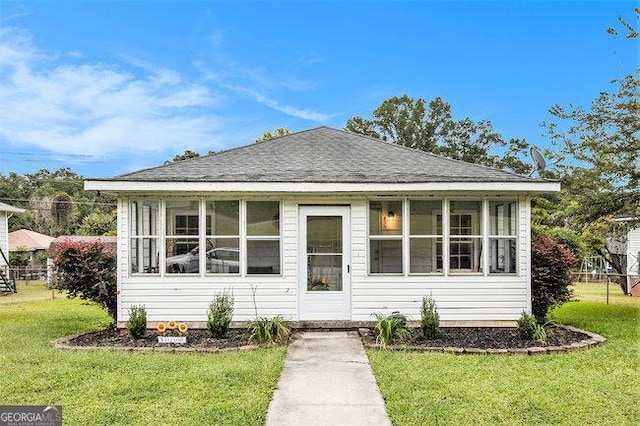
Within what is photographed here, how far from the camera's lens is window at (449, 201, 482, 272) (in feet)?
27.2

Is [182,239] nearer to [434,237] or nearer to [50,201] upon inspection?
[434,237]

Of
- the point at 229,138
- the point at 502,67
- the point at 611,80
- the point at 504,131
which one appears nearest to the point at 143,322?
the point at 611,80

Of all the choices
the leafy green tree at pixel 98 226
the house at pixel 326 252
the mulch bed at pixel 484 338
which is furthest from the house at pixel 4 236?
the mulch bed at pixel 484 338

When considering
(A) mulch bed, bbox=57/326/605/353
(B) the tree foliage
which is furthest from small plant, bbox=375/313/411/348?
(B) the tree foliage

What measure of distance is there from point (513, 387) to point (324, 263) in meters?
3.93

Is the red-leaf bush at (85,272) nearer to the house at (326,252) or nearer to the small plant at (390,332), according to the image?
the house at (326,252)

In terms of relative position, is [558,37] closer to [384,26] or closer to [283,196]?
[384,26]

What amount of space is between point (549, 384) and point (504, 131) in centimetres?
3084

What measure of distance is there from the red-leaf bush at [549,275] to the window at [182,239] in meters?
5.90

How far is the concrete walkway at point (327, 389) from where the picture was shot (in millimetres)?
4199

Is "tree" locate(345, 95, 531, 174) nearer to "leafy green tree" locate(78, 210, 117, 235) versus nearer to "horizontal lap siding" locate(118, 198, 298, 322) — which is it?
"leafy green tree" locate(78, 210, 117, 235)

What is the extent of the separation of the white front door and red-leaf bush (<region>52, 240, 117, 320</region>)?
331cm

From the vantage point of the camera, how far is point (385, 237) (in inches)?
327

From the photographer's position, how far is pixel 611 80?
37.0ft
